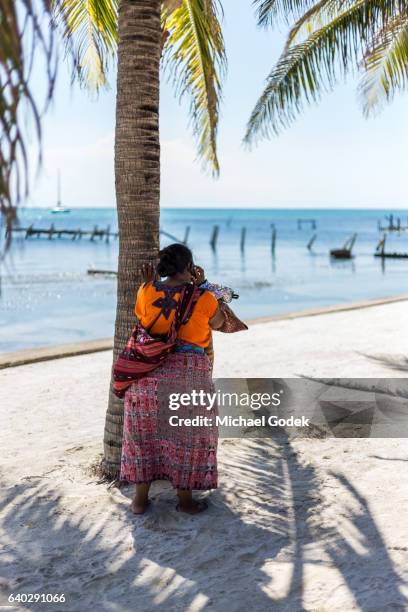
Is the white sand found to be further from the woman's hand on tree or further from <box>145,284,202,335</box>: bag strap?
the woman's hand on tree

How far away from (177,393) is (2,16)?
9.80ft

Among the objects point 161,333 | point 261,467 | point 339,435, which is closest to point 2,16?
point 161,333

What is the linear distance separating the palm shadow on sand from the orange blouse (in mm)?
1115

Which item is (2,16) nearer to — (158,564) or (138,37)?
(158,564)

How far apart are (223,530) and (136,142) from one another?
2469 millimetres

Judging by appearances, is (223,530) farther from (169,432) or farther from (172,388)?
(172,388)

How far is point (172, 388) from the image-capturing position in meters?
4.16

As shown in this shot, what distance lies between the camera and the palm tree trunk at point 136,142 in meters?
4.71

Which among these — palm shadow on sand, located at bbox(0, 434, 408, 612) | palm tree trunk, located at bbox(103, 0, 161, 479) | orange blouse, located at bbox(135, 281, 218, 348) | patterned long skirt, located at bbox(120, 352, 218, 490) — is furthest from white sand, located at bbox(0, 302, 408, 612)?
palm tree trunk, located at bbox(103, 0, 161, 479)

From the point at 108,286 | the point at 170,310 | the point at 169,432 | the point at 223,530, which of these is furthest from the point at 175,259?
the point at 108,286

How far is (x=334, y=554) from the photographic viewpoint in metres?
3.87

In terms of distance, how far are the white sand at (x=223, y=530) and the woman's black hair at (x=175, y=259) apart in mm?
1495

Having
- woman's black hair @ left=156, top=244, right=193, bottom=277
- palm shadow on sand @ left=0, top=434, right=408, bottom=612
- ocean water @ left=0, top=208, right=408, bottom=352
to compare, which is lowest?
ocean water @ left=0, top=208, right=408, bottom=352

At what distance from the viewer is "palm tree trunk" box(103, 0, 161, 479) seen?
4715mm
